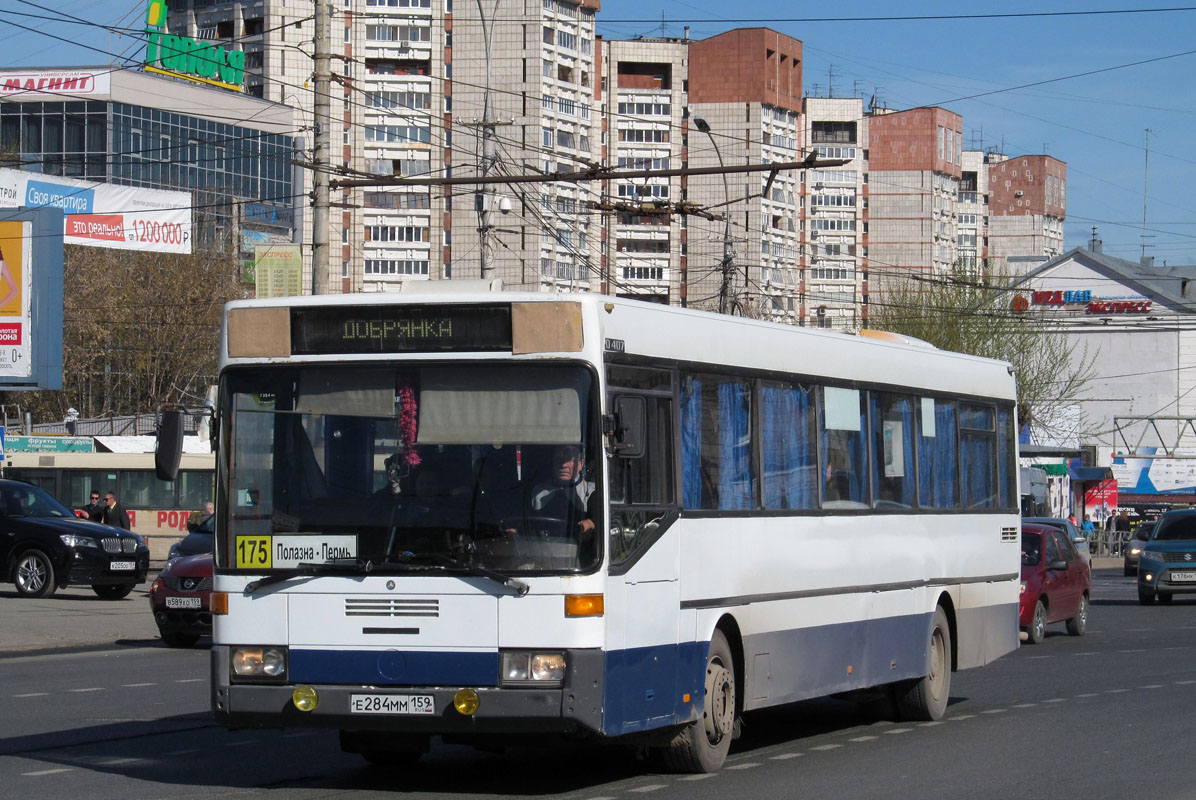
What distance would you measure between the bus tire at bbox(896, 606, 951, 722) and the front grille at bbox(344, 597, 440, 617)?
564cm

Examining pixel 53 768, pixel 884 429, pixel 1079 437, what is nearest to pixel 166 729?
pixel 53 768

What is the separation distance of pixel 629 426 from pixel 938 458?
17.1 feet

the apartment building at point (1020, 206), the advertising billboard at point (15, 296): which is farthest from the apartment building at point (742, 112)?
the advertising billboard at point (15, 296)

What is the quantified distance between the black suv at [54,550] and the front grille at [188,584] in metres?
Result: 6.91

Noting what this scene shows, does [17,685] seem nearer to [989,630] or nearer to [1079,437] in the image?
[989,630]

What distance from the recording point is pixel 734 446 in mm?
10344

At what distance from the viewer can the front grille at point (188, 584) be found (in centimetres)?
1991

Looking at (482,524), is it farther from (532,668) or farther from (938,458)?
(938,458)

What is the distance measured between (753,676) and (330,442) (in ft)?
10.0

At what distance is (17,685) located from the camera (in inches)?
607

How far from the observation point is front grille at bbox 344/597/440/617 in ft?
28.4

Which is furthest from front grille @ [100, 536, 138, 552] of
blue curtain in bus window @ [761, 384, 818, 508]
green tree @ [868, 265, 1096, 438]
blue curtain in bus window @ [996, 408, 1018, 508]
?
green tree @ [868, 265, 1096, 438]

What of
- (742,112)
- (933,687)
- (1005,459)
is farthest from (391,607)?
(742,112)

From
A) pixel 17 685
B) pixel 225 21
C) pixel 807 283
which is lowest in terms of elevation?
pixel 17 685
